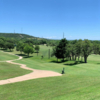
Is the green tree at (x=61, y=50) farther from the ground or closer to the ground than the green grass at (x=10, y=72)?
farther from the ground

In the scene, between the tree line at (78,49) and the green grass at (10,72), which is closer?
the green grass at (10,72)

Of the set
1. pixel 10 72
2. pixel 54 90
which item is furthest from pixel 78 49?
pixel 54 90

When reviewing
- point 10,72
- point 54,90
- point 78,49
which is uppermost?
point 78,49

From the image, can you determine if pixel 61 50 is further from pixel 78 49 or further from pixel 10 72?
pixel 10 72

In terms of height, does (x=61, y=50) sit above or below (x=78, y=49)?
below

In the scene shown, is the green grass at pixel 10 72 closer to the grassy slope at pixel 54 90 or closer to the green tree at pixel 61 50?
the grassy slope at pixel 54 90

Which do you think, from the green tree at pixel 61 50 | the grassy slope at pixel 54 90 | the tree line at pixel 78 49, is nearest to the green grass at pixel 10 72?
the grassy slope at pixel 54 90

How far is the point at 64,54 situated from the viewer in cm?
4512

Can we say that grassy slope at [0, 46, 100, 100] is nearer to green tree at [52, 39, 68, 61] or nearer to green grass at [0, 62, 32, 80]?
green grass at [0, 62, 32, 80]

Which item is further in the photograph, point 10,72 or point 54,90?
point 10,72

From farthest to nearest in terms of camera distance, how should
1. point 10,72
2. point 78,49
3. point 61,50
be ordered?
point 61,50 < point 78,49 < point 10,72

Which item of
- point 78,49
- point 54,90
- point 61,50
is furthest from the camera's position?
point 61,50

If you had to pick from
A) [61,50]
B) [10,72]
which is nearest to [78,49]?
[61,50]

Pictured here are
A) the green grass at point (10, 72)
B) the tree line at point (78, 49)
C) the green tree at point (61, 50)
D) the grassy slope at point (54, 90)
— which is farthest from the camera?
the green tree at point (61, 50)
